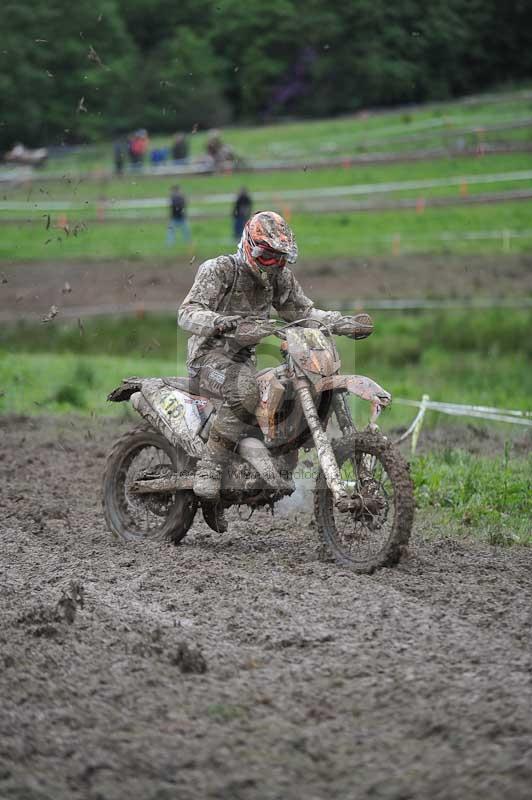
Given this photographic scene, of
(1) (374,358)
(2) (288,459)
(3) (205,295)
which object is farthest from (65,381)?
(2) (288,459)

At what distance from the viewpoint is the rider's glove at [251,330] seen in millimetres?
7102

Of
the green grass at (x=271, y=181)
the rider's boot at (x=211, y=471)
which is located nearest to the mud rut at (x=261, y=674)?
the rider's boot at (x=211, y=471)

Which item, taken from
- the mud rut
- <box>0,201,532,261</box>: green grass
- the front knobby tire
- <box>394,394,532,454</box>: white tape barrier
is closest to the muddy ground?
<box>0,201,532,261</box>: green grass

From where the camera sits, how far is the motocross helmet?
7.20 metres

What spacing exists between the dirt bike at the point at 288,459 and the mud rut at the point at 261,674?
10.1 inches

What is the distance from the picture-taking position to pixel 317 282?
23.4 meters

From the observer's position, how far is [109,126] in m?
35.6

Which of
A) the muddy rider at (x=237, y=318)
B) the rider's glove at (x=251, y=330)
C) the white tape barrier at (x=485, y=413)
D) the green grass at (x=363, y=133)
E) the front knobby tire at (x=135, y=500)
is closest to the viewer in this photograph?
the rider's glove at (x=251, y=330)

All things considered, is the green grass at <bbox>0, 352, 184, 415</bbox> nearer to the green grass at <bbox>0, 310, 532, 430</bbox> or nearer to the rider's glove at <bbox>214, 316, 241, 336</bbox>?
the green grass at <bbox>0, 310, 532, 430</bbox>

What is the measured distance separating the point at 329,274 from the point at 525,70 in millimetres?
5381

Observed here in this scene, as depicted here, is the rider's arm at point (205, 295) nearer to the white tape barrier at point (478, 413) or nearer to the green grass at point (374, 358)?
the white tape barrier at point (478, 413)

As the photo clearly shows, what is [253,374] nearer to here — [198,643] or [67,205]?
[198,643]

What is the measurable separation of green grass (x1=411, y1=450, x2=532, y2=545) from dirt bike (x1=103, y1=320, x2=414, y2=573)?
4.67 ft

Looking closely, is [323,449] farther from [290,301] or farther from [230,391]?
[290,301]
